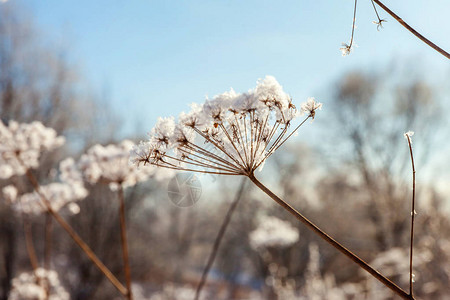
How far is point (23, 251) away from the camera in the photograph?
51.4 ft

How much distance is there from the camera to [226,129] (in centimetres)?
129

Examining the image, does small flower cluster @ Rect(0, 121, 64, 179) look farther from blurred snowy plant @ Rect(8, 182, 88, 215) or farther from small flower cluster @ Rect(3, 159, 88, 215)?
blurred snowy plant @ Rect(8, 182, 88, 215)

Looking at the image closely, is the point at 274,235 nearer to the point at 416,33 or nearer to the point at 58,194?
the point at 58,194

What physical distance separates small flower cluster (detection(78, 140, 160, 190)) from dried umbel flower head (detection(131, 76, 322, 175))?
1.50m

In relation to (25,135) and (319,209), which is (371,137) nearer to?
(319,209)

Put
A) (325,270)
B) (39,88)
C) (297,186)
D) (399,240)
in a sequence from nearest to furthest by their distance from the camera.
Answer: (39,88), (399,240), (325,270), (297,186)

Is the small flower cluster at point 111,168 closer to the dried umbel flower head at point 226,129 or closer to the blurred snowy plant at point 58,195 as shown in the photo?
the blurred snowy plant at point 58,195

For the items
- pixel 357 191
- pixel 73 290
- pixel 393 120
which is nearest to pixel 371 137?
pixel 393 120

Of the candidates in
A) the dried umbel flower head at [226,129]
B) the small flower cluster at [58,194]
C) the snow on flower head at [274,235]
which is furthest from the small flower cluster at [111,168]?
the snow on flower head at [274,235]

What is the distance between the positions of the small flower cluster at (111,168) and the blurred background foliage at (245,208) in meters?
4.79

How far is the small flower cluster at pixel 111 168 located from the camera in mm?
2840

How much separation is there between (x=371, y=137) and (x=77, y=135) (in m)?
12.3

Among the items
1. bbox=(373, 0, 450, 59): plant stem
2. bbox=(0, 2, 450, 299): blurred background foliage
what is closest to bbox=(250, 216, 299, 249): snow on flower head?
bbox=(0, 2, 450, 299): blurred background foliage

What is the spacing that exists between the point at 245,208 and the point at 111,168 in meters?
17.5
